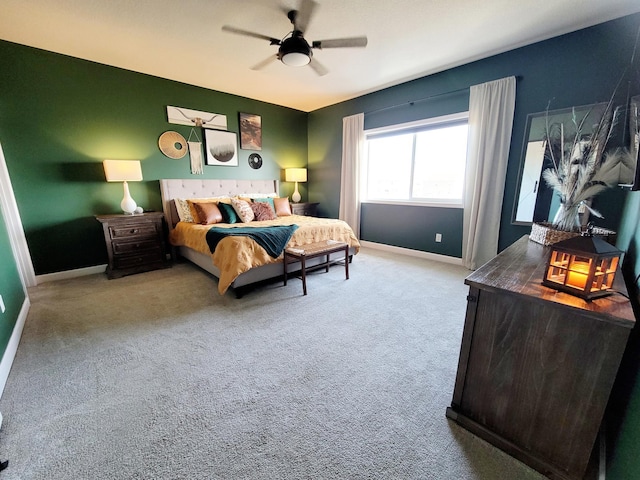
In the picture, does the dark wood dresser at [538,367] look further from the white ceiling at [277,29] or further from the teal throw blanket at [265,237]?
the white ceiling at [277,29]

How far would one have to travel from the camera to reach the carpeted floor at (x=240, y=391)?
1.09 meters

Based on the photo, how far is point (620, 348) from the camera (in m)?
0.86

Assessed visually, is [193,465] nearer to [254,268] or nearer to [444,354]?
[444,354]

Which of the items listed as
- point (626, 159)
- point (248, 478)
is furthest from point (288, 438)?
point (626, 159)

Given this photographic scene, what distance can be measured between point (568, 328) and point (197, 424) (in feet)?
5.56

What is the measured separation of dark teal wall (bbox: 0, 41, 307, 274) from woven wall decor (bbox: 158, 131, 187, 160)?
0.08 meters

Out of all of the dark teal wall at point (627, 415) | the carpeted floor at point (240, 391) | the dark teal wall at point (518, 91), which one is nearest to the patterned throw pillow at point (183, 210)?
the carpeted floor at point (240, 391)

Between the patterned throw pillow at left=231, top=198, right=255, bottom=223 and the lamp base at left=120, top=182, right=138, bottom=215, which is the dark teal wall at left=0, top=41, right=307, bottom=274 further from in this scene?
the patterned throw pillow at left=231, top=198, right=255, bottom=223

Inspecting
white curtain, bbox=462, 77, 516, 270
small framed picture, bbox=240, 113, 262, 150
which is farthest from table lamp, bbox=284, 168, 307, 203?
white curtain, bbox=462, 77, 516, 270

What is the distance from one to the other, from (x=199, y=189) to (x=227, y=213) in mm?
865

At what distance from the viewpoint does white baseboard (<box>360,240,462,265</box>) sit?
3.78 meters

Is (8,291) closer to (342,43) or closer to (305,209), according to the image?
(342,43)

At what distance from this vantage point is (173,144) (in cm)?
386

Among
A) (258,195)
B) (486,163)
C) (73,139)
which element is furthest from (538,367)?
(73,139)
